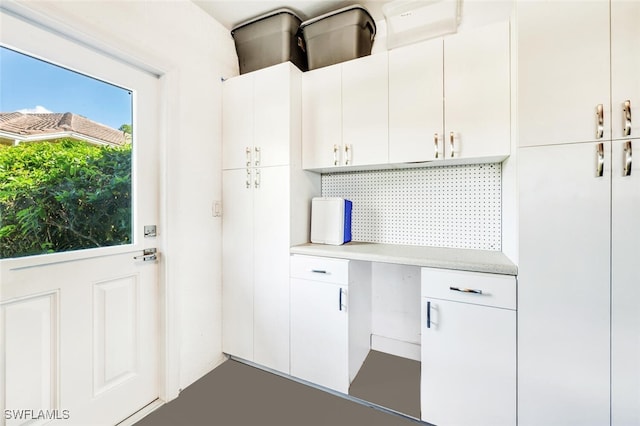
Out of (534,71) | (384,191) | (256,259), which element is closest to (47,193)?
(256,259)

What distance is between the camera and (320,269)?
1719 mm

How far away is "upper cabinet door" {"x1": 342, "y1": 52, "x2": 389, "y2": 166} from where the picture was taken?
1.74 m

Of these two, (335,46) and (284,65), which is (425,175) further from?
(284,65)

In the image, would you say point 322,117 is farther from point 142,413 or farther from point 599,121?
point 142,413

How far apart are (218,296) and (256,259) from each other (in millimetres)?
474

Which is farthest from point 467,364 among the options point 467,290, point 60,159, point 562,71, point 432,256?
point 60,159

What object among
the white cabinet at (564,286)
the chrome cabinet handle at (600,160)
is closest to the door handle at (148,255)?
the white cabinet at (564,286)

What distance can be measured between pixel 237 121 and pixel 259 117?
221mm

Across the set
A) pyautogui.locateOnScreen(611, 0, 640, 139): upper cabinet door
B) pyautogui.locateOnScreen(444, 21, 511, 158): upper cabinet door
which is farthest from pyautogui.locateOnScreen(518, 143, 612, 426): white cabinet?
pyautogui.locateOnScreen(444, 21, 511, 158): upper cabinet door

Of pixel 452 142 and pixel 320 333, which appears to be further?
pixel 320 333

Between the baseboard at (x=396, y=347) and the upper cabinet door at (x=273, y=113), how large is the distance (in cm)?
162

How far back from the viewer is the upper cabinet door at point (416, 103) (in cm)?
160

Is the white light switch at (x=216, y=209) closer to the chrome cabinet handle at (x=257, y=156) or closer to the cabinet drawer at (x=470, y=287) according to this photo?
the chrome cabinet handle at (x=257, y=156)

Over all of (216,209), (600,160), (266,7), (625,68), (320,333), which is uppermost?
(266,7)
